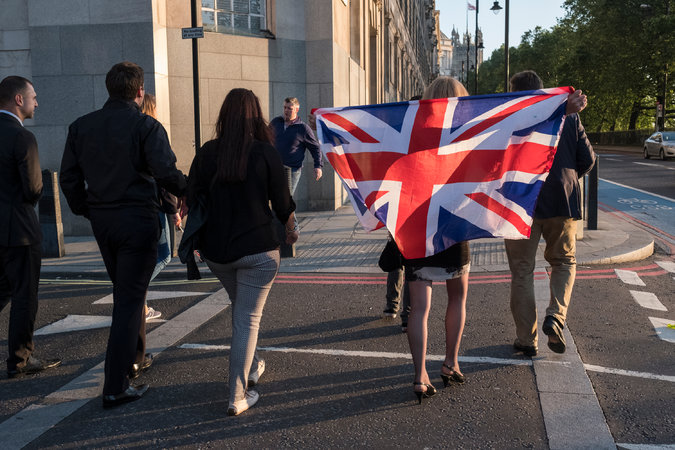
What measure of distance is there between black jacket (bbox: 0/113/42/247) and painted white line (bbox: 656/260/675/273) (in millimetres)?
7007

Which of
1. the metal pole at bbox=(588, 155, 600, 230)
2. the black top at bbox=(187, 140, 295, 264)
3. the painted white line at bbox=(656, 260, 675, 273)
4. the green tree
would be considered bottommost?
the painted white line at bbox=(656, 260, 675, 273)

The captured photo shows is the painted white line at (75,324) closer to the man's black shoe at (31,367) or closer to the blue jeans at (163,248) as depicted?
the man's black shoe at (31,367)

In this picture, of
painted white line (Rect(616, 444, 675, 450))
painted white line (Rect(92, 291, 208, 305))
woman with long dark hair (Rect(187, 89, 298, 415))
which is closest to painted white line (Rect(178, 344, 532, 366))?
woman with long dark hair (Rect(187, 89, 298, 415))

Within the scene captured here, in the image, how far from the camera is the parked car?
3083 cm

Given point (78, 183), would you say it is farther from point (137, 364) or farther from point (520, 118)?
point (520, 118)

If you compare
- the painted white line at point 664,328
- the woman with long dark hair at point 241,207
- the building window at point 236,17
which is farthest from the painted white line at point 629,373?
the building window at point 236,17

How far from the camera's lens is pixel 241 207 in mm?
3652

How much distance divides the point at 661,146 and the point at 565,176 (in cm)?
3056

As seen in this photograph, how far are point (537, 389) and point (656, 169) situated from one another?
24.4m

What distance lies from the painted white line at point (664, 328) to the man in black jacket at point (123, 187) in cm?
387

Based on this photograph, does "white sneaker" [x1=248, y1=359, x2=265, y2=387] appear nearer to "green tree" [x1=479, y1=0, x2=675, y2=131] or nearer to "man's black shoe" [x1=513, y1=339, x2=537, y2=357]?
"man's black shoe" [x1=513, y1=339, x2=537, y2=357]

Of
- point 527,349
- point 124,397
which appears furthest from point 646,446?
point 124,397

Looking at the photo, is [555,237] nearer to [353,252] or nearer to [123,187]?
[123,187]

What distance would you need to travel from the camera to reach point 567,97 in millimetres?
4254
